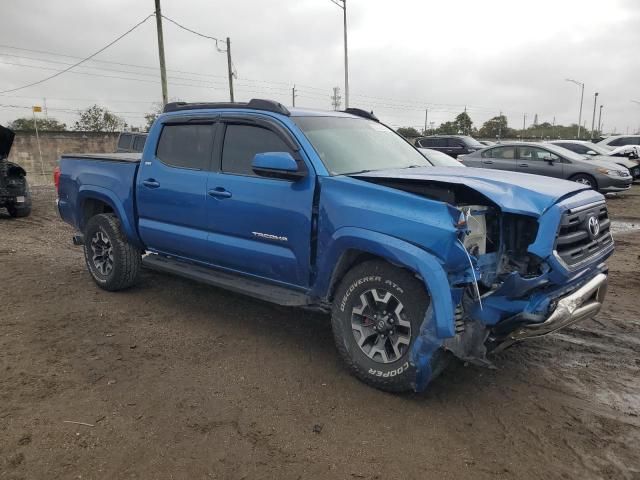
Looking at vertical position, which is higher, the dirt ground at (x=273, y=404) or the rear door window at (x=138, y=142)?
the rear door window at (x=138, y=142)

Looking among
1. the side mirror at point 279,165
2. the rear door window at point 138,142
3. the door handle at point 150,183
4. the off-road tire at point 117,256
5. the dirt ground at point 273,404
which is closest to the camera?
the dirt ground at point 273,404

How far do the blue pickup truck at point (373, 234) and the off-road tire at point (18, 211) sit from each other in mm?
7931

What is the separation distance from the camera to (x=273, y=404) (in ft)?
11.3

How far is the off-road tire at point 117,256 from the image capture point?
5.57 m

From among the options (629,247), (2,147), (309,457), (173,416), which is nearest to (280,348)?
(173,416)

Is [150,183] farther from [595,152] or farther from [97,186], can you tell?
[595,152]

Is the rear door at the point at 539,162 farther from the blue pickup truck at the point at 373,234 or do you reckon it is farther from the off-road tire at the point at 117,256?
the off-road tire at the point at 117,256

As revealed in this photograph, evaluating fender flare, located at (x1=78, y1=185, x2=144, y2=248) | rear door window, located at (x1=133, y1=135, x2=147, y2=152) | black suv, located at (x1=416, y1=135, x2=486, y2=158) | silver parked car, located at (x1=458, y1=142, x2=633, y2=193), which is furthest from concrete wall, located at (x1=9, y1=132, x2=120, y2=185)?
fender flare, located at (x1=78, y1=185, x2=144, y2=248)

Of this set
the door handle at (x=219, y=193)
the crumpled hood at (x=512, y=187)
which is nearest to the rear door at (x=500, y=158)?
the crumpled hood at (x=512, y=187)

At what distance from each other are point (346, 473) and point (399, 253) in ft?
4.35

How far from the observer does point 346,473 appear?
2740 millimetres

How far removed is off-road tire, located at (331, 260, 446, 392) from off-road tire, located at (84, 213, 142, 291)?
9.23ft

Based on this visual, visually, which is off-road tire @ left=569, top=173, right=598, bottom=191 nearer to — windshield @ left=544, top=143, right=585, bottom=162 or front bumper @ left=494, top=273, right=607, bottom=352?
windshield @ left=544, top=143, right=585, bottom=162

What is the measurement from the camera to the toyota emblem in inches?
143
